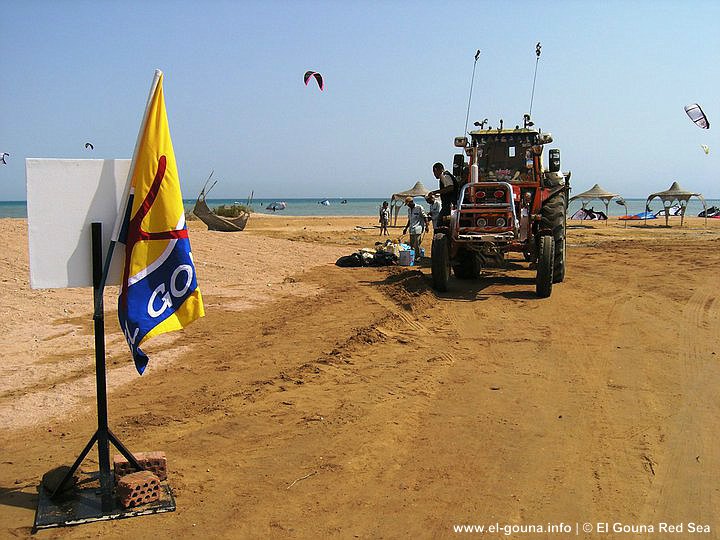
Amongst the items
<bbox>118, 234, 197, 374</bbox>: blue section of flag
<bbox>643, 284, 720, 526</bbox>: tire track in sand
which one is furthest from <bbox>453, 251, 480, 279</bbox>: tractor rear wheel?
<bbox>118, 234, 197, 374</bbox>: blue section of flag

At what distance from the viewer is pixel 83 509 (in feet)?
14.1

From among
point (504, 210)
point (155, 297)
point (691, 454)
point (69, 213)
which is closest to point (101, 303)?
point (155, 297)

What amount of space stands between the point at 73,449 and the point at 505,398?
3.54 m

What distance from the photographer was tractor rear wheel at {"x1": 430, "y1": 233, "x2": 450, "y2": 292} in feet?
38.4

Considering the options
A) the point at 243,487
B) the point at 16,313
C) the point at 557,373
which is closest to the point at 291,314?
the point at 16,313

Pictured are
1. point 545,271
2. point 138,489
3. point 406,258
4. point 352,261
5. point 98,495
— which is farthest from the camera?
point 352,261

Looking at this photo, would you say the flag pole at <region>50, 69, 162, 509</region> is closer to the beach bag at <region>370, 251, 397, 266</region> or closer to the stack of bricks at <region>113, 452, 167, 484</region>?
the stack of bricks at <region>113, 452, 167, 484</region>

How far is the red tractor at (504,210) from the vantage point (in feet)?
37.9

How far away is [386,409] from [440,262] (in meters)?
5.92

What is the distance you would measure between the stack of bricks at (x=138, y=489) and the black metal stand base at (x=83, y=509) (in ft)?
0.11

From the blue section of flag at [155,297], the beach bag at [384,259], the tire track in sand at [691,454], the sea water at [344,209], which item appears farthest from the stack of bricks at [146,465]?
the sea water at [344,209]

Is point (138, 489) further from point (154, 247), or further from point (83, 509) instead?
point (154, 247)

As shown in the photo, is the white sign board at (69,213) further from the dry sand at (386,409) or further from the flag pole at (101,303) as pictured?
the dry sand at (386,409)

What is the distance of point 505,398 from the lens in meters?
6.34
